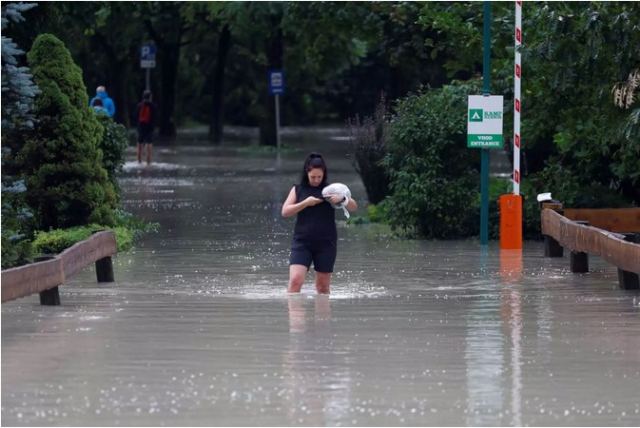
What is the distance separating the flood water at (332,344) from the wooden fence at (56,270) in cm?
19

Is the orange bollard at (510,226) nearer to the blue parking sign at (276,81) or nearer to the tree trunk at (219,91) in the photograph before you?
the blue parking sign at (276,81)

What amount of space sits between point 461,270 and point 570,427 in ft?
29.2

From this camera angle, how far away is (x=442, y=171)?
2281 centimetres

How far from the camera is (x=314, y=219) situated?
49.1ft

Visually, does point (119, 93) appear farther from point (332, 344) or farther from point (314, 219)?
point (332, 344)

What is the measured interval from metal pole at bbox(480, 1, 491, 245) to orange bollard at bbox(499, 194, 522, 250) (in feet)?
2.45

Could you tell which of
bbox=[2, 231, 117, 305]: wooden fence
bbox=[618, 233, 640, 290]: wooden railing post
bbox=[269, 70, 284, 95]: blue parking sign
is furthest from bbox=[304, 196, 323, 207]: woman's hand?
bbox=[269, 70, 284, 95]: blue parking sign

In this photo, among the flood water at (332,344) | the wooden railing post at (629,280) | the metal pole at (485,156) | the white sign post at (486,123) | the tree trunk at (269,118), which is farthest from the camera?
the tree trunk at (269,118)

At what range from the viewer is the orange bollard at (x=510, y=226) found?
20.7 meters

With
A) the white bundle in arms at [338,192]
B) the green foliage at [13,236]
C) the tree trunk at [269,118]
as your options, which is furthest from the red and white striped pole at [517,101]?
the tree trunk at [269,118]

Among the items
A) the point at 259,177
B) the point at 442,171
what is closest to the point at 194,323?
the point at 442,171

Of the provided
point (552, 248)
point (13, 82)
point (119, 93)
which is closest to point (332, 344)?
point (13, 82)

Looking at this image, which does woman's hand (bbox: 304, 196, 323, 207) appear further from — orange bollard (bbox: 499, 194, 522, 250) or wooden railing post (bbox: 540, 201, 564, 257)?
orange bollard (bbox: 499, 194, 522, 250)

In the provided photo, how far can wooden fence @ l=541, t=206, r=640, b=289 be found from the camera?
15.0 m
